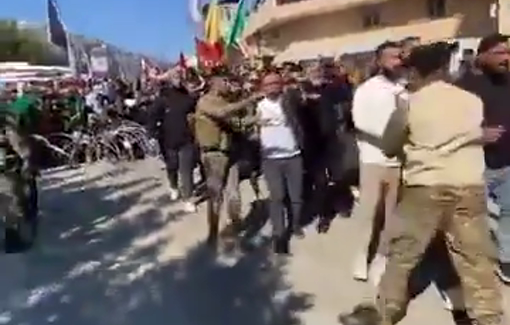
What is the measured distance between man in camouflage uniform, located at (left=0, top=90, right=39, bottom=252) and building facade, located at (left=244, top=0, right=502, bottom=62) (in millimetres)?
20412

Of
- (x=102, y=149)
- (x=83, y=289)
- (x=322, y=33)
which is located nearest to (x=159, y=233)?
(x=83, y=289)

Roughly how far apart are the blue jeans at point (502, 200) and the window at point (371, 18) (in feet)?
132

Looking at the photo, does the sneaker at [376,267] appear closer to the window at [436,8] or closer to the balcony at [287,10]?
the window at [436,8]

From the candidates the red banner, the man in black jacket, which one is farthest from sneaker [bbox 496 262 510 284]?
the red banner

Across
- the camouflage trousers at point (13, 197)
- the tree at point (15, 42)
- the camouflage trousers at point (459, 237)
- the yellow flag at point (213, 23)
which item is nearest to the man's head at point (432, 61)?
the camouflage trousers at point (459, 237)

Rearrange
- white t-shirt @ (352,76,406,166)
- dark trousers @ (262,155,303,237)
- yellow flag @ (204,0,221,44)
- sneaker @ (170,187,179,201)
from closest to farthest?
white t-shirt @ (352,76,406,166) → dark trousers @ (262,155,303,237) → sneaker @ (170,187,179,201) → yellow flag @ (204,0,221,44)

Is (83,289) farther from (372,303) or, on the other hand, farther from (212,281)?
(372,303)

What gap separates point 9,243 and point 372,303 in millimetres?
5024

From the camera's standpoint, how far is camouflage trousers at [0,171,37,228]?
10453 millimetres

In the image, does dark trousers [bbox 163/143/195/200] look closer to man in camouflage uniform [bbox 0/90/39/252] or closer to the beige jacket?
man in camouflage uniform [bbox 0/90/39/252]

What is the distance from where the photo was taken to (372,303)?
22.8 feet

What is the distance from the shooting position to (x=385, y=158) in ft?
24.3

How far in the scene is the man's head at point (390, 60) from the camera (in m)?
7.42

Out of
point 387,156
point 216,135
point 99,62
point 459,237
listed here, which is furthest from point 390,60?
point 99,62
